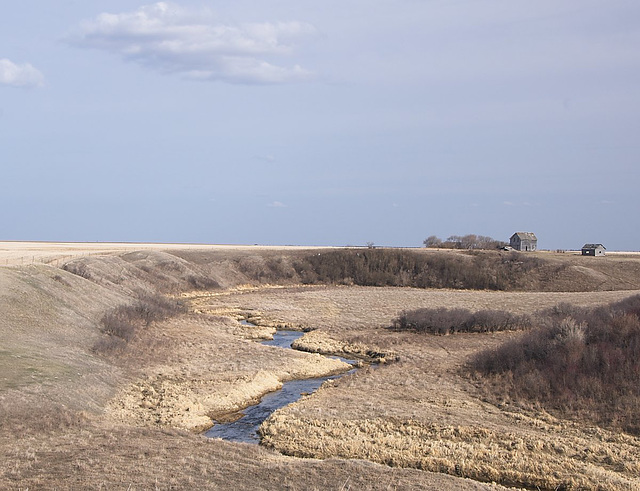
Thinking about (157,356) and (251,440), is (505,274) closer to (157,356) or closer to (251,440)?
(157,356)

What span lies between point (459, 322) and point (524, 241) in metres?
73.8

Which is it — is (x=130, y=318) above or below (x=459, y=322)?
above

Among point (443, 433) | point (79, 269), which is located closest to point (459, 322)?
point (443, 433)

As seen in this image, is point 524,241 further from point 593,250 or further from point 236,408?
point 236,408

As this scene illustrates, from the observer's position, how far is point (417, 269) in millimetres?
88375

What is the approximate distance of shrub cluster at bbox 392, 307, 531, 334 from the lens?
44603mm

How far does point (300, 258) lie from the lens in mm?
93812

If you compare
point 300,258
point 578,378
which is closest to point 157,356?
point 578,378

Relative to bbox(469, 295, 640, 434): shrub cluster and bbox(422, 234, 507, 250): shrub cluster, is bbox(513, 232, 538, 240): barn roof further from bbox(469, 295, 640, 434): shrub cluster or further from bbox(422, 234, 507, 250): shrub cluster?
bbox(469, 295, 640, 434): shrub cluster

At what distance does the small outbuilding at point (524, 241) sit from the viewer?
113562 millimetres

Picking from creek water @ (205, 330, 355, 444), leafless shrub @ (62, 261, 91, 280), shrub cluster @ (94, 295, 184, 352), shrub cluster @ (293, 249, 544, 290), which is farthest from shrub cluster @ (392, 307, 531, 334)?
shrub cluster @ (293, 249, 544, 290)

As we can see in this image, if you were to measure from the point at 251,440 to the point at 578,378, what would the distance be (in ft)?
44.9

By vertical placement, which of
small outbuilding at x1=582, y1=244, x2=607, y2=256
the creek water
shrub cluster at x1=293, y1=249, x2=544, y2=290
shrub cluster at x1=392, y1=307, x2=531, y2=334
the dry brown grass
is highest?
small outbuilding at x1=582, y1=244, x2=607, y2=256

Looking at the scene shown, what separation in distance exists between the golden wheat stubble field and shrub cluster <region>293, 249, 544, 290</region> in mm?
41040
